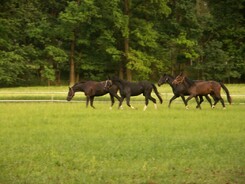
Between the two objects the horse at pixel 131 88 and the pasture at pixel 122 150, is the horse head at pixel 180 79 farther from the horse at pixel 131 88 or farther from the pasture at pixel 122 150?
the pasture at pixel 122 150

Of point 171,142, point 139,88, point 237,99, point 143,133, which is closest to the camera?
point 171,142

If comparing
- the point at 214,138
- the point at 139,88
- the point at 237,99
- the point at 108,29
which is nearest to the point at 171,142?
the point at 214,138

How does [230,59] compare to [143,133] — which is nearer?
[143,133]

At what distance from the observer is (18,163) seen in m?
12.0

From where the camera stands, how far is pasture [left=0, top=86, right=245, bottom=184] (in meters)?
10.8

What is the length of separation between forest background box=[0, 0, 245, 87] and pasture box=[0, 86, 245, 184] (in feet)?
111

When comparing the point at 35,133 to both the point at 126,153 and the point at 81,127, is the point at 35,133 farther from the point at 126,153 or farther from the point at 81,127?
the point at 126,153

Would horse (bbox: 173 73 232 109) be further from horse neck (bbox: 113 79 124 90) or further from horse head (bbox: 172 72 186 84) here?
horse neck (bbox: 113 79 124 90)

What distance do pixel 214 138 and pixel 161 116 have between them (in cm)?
765

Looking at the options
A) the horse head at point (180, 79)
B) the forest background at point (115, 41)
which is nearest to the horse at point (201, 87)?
the horse head at point (180, 79)

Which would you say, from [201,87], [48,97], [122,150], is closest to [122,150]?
[122,150]

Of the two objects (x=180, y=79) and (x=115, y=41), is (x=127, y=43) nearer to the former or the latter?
(x=115, y=41)

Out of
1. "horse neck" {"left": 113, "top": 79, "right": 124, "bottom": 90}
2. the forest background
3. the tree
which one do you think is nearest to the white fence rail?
"horse neck" {"left": 113, "top": 79, "right": 124, "bottom": 90}

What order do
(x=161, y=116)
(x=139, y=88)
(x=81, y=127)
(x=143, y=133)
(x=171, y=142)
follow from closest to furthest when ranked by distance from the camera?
(x=171, y=142) → (x=143, y=133) → (x=81, y=127) → (x=161, y=116) → (x=139, y=88)
